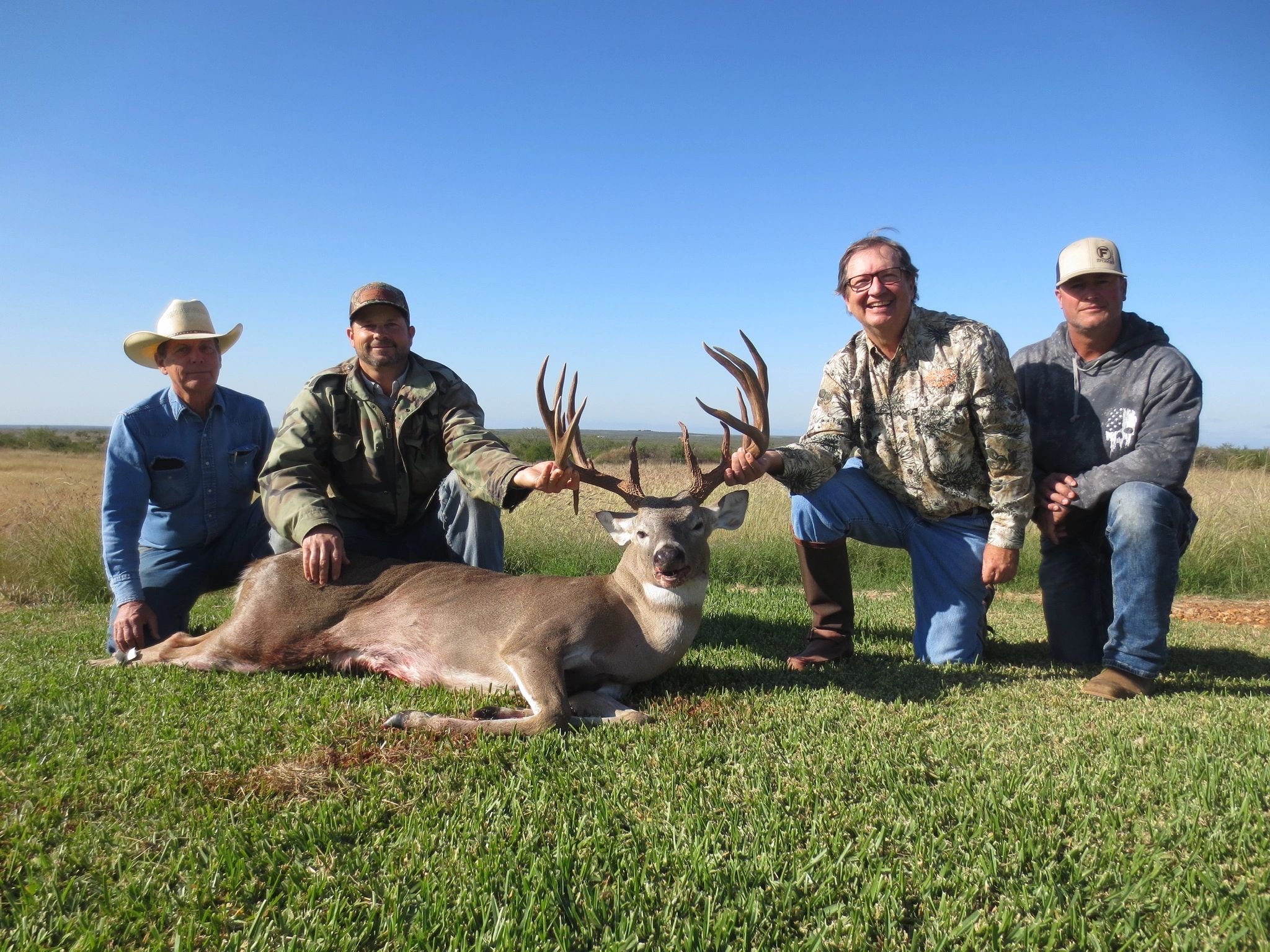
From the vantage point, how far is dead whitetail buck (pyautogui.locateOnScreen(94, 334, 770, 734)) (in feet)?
13.0

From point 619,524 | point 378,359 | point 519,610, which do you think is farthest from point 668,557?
point 378,359

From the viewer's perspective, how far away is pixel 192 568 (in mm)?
5484

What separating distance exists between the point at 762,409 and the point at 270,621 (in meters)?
2.69

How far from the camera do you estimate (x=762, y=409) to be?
4336 millimetres

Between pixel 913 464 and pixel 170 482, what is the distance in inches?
178

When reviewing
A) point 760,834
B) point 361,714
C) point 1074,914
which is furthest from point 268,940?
point 1074,914

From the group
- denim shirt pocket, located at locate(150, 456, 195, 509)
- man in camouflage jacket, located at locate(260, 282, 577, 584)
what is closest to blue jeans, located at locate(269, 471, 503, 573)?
man in camouflage jacket, located at locate(260, 282, 577, 584)

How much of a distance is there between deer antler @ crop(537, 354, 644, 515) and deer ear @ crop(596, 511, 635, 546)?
0.11 m

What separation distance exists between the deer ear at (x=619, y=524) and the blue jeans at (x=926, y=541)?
48.0 inches

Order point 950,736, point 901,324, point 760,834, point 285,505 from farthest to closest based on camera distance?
point 901,324 < point 285,505 < point 950,736 < point 760,834

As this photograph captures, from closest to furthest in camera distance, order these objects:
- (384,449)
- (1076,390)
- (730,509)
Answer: (730,509)
(1076,390)
(384,449)

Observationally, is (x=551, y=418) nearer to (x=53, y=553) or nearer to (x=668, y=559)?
(x=668, y=559)

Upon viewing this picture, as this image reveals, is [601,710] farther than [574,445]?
No

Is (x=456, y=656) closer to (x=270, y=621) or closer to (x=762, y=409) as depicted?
(x=270, y=621)
